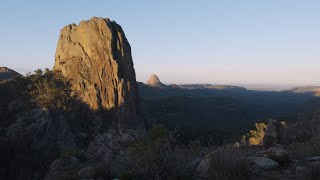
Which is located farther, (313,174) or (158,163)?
(158,163)

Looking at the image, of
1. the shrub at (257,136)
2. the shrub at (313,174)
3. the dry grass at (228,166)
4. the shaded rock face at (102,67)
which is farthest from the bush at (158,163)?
the shaded rock face at (102,67)

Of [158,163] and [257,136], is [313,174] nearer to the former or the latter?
[158,163]

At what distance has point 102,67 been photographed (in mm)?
74062

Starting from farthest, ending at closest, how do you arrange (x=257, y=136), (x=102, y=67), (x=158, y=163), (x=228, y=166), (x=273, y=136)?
(x=102, y=67) < (x=257, y=136) < (x=273, y=136) < (x=158, y=163) < (x=228, y=166)

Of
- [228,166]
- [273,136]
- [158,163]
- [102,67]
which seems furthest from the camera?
[102,67]

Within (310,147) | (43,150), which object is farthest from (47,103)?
(310,147)

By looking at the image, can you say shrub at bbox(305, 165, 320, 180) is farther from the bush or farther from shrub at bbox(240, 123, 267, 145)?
shrub at bbox(240, 123, 267, 145)

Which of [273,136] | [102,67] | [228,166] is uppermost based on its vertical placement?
[102,67]

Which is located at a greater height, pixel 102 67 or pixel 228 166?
pixel 102 67

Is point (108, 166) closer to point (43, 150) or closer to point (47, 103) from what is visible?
point (43, 150)

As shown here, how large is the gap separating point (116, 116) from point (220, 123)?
90129 millimetres

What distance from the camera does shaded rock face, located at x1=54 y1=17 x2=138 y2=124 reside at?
71125mm

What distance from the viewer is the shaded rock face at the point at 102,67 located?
71125 mm

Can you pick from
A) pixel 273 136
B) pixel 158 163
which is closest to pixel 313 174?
pixel 158 163
